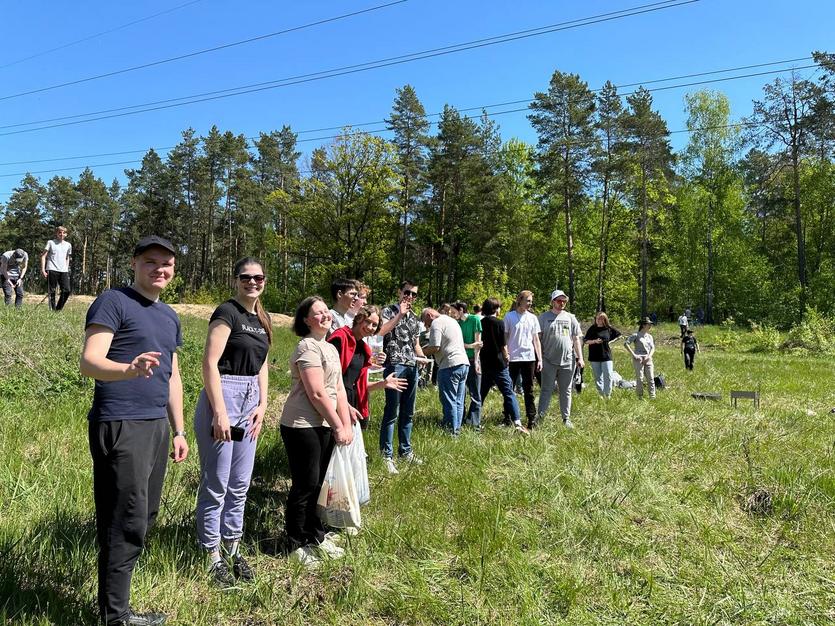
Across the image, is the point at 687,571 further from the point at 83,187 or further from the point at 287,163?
the point at 83,187

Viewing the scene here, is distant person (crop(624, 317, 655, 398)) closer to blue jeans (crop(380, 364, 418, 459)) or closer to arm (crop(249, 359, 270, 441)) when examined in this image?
blue jeans (crop(380, 364, 418, 459))

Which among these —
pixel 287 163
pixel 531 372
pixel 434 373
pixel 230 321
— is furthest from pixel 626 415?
pixel 287 163

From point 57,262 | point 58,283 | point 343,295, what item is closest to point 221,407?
point 343,295

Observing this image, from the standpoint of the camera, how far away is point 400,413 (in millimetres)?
5684

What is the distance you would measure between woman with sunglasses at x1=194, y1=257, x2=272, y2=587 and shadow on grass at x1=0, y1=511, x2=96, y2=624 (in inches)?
25.9

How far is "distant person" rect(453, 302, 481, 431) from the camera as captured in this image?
289 inches

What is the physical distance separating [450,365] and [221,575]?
380cm

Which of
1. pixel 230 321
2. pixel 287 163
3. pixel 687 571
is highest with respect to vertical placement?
pixel 287 163

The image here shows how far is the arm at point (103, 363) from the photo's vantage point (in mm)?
2229

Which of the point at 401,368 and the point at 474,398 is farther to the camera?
the point at 474,398

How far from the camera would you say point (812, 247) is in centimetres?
3972

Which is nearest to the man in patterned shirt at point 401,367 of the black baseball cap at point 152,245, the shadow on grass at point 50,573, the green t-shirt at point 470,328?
the green t-shirt at point 470,328

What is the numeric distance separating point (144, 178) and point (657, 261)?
46893 mm

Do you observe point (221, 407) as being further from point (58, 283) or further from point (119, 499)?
point (58, 283)
